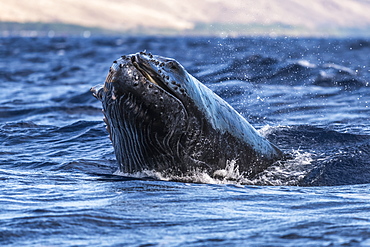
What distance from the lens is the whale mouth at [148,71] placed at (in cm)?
566

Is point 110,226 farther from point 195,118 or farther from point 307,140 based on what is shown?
point 307,140

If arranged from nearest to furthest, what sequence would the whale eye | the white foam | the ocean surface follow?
the ocean surface
the whale eye
the white foam

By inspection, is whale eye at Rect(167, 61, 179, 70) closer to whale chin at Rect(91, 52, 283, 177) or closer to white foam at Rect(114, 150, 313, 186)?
whale chin at Rect(91, 52, 283, 177)

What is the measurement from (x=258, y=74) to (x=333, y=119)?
719 centimetres

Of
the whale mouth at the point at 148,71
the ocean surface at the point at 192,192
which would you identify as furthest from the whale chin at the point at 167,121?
the ocean surface at the point at 192,192

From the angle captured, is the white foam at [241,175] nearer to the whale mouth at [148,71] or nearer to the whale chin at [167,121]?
the whale chin at [167,121]

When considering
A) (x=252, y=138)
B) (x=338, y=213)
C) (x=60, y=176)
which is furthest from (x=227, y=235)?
(x=60, y=176)

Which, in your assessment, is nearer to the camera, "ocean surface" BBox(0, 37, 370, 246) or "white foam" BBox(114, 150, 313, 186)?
"ocean surface" BBox(0, 37, 370, 246)

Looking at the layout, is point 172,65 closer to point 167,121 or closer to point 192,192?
point 167,121

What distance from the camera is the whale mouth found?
5.66 metres

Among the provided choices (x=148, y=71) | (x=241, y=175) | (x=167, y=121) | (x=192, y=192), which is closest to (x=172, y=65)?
(x=148, y=71)

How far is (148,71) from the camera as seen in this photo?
18.8 ft

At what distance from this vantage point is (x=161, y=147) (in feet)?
19.4

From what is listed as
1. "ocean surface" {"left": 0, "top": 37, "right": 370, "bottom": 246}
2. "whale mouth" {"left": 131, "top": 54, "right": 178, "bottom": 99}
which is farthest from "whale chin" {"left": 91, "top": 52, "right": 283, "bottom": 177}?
"ocean surface" {"left": 0, "top": 37, "right": 370, "bottom": 246}
